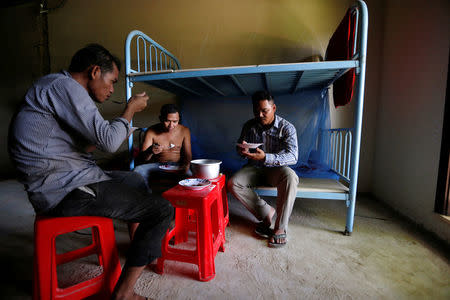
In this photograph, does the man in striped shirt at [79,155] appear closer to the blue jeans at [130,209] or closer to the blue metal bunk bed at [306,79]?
the blue jeans at [130,209]

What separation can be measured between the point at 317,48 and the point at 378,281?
9.45 feet

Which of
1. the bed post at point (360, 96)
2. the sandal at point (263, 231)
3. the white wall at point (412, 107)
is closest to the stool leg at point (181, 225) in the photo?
the sandal at point (263, 231)

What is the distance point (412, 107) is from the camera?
2.15 meters

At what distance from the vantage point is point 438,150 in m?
1.82

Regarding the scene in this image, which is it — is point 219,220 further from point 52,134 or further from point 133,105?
point 52,134

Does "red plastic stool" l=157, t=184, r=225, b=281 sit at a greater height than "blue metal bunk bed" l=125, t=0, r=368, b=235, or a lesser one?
lesser

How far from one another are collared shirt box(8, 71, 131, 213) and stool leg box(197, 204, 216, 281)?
0.66 meters

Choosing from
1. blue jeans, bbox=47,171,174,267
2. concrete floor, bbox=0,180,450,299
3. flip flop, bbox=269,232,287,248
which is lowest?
concrete floor, bbox=0,180,450,299

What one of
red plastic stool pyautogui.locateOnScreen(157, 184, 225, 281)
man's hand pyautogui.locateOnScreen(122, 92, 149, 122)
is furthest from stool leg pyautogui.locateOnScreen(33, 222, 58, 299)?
man's hand pyautogui.locateOnScreen(122, 92, 149, 122)

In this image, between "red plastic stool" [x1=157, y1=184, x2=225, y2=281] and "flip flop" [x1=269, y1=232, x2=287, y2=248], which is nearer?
"red plastic stool" [x1=157, y1=184, x2=225, y2=281]

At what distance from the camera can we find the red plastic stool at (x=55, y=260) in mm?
1000

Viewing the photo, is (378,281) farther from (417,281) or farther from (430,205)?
(430,205)

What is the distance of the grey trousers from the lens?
178 cm

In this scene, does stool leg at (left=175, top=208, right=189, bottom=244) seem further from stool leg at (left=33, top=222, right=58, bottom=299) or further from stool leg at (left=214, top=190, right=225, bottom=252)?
stool leg at (left=33, top=222, right=58, bottom=299)
